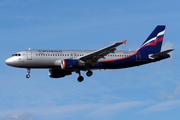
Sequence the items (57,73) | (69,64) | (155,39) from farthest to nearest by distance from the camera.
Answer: (155,39), (57,73), (69,64)

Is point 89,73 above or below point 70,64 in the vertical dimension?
below

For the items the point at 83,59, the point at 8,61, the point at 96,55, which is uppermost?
the point at 8,61

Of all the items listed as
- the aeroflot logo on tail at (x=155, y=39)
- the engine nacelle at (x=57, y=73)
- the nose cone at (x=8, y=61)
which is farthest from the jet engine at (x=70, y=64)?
the aeroflot logo on tail at (x=155, y=39)

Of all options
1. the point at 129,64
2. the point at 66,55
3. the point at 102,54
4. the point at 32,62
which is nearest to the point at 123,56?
the point at 129,64

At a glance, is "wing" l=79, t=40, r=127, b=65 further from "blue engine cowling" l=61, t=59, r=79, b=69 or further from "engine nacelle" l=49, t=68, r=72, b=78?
"engine nacelle" l=49, t=68, r=72, b=78

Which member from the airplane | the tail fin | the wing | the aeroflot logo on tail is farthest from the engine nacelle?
the aeroflot logo on tail

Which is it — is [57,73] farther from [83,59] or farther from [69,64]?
[83,59]

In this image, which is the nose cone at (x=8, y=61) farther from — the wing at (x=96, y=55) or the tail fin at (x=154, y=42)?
the tail fin at (x=154, y=42)

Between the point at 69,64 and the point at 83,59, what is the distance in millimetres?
2188

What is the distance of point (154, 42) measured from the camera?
53.1 metres

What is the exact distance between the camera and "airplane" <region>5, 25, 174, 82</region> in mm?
45188

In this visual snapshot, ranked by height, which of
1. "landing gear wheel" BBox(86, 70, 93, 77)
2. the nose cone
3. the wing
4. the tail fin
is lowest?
"landing gear wheel" BBox(86, 70, 93, 77)

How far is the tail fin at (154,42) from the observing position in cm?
5213

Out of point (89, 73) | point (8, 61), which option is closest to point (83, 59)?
point (89, 73)
